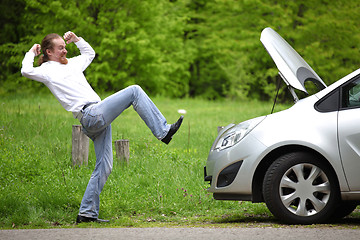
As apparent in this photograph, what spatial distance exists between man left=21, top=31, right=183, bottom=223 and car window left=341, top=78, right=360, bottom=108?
163cm

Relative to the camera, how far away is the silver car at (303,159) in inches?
224

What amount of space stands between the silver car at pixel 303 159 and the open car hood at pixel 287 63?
0.31 meters

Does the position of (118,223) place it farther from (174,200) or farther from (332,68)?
(332,68)

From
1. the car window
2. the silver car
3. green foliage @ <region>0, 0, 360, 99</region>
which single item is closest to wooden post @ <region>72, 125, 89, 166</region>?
the silver car

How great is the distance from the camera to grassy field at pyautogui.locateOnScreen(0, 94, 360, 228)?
6.61 meters

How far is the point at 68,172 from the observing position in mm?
8297

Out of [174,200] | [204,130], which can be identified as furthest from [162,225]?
[204,130]

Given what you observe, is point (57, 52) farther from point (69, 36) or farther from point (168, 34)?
point (168, 34)

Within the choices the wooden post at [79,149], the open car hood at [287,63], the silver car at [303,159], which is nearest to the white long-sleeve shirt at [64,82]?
the silver car at [303,159]

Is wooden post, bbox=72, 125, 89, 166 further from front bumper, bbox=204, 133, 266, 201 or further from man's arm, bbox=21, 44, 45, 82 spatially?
front bumper, bbox=204, 133, 266, 201

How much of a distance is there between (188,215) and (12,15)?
26.9 metres

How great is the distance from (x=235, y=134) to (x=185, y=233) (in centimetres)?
131

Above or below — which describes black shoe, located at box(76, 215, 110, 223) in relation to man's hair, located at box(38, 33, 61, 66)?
below

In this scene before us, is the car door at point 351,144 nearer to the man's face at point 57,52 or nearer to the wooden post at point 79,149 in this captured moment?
the man's face at point 57,52
